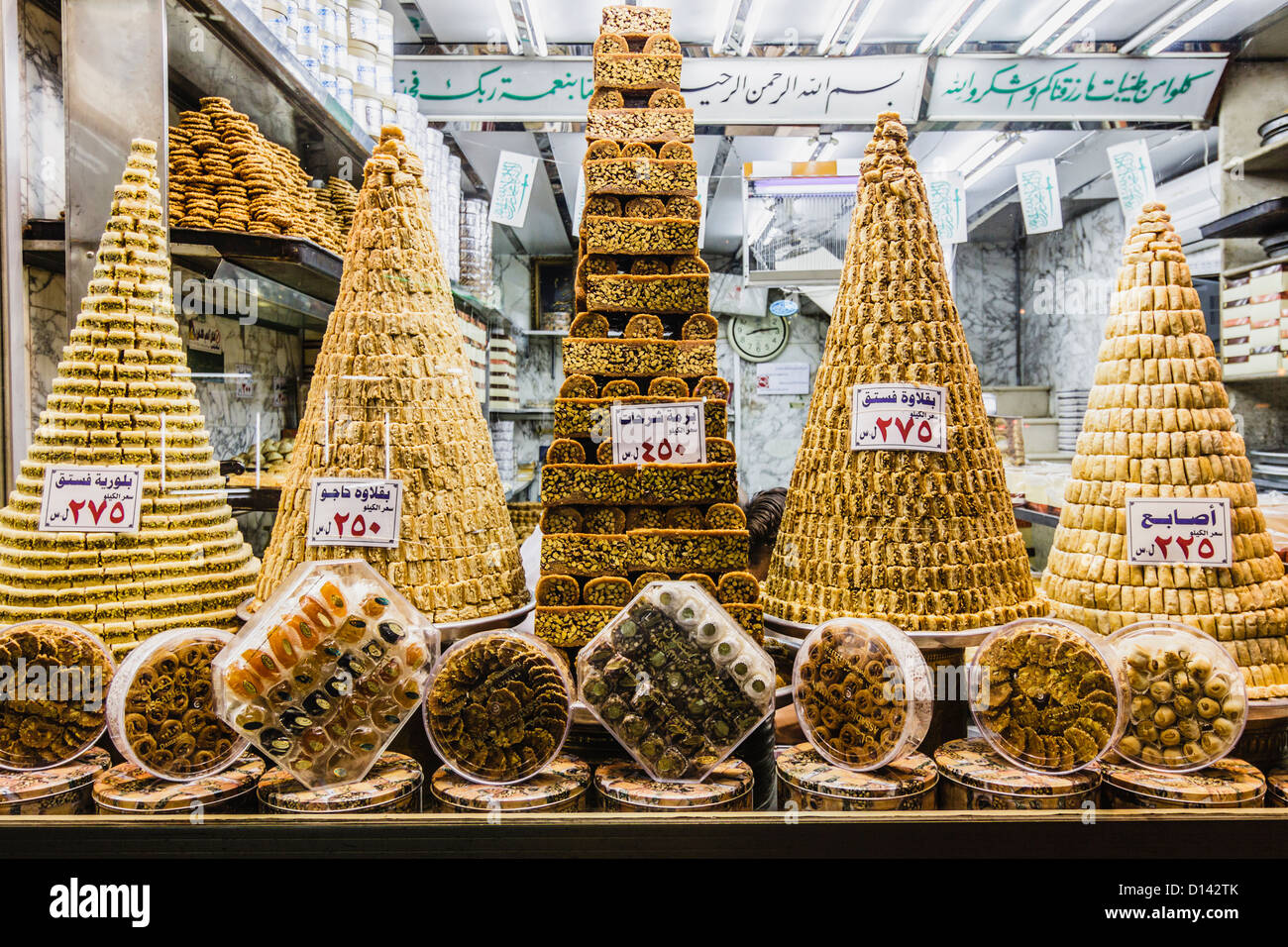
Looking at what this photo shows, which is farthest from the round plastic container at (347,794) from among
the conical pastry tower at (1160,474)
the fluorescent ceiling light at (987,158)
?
the fluorescent ceiling light at (987,158)

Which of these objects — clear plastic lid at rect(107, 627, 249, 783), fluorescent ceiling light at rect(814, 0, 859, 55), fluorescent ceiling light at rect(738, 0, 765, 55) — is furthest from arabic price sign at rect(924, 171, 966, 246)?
clear plastic lid at rect(107, 627, 249, 783)

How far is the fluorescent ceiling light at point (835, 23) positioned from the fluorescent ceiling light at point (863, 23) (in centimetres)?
3

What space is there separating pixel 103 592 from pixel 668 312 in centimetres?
100

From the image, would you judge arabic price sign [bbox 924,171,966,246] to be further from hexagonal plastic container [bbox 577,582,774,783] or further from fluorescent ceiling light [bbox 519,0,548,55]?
hexagonal plastic container [bbox 577,582,774,783]

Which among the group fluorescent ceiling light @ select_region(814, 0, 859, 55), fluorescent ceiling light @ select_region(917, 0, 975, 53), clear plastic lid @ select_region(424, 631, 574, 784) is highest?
fluorescent ceiling light @ select_region(814, 0, 859, 55)

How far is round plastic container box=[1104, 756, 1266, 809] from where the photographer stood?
0.99 metres

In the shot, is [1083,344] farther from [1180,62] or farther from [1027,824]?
[1027,824]

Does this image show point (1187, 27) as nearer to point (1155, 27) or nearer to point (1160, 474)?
point (1155, 27)

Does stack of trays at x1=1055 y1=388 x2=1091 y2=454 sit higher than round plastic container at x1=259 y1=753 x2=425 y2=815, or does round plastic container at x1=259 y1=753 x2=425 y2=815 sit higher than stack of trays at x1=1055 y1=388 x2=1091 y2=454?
stack of trays at x1=1055 y1=388 x2=1091 y2=454

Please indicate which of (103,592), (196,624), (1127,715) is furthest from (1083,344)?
(103,592)

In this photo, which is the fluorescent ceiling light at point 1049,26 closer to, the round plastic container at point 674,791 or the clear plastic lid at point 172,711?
the round plastic container at point 674,791

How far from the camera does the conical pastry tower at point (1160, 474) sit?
119 centimetres

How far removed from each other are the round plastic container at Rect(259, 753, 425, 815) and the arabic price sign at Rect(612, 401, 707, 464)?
56cm
